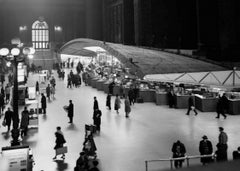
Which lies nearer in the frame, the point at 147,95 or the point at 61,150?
the point at 61,150

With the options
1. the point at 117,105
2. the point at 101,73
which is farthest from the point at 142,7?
the point at 117,105

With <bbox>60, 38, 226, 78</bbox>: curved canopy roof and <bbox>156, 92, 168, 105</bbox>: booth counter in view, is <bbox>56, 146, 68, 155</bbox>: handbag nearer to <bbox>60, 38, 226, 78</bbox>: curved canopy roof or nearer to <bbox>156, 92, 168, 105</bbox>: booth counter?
<bbox>156, 92, 168, 105</bbox>: booth counter

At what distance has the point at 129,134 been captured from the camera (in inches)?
478

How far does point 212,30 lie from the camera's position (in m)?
30.7

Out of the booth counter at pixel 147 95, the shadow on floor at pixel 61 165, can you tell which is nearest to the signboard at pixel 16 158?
the shadow on floor at pixel 61 165

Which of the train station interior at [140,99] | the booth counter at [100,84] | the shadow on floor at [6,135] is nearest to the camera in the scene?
the train station interior at [140,99]

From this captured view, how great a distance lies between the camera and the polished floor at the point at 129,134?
9477mm

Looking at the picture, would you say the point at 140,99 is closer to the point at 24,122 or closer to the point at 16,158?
the point at 24,122

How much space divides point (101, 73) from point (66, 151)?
55.7ft

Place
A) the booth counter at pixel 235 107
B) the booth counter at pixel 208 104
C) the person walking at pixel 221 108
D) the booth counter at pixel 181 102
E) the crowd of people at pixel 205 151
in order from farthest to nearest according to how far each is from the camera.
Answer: the booth counter at pixel 181 102 → the booth counter at pixel 208 104 → the booth counter at pixel 235 107 → the person walking at pixel 221 108 → the crowd of people at pixel 205 151

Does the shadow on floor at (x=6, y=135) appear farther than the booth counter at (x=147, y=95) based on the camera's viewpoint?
No

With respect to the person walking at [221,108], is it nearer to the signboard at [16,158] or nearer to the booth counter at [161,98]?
the booth counter at [161,98]

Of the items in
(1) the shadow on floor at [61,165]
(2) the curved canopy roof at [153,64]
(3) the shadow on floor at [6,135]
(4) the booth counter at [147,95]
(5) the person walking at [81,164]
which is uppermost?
(2) the curved canopy roof at [153,64]

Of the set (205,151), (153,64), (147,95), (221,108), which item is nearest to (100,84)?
(153,64)
